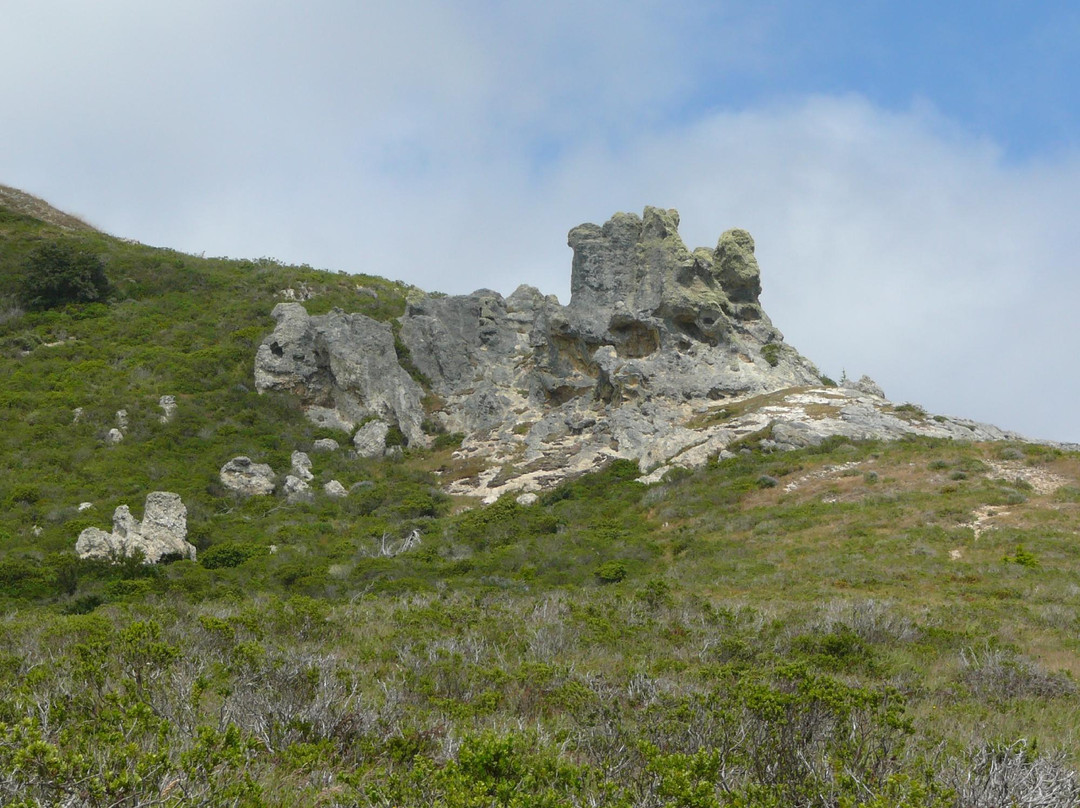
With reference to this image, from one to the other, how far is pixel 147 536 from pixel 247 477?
26.9ft

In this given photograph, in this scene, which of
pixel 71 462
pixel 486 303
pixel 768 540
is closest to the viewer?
pixel 768 540

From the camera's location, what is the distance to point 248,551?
20.2m

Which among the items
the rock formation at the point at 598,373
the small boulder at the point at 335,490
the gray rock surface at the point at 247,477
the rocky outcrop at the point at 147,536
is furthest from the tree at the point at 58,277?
the rocky outcrop at the point at 147,536

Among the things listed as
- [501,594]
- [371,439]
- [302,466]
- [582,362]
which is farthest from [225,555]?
[582,362]

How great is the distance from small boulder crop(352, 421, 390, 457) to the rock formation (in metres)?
0.07

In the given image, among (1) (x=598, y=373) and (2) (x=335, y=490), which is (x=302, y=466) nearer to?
(2) (x=335, y=490)

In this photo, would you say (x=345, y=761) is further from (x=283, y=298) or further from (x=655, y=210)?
(x=283, y=298)

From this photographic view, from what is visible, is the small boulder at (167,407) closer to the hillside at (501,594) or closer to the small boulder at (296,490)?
the hillside at (501,594)

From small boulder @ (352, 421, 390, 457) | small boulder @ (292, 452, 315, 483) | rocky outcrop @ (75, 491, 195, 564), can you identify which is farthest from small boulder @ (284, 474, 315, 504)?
rocky outcrop @ (75, 491, 195, 564)

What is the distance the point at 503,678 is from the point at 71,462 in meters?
24.5

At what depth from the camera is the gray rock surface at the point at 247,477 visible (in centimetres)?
2652

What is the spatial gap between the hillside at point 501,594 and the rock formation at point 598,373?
0.32 m

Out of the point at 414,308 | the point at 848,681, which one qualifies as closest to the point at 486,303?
the point at 414,308

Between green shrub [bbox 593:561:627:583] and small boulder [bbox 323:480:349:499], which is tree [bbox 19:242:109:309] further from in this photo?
green shrub [bbox 593:561:627:583]
